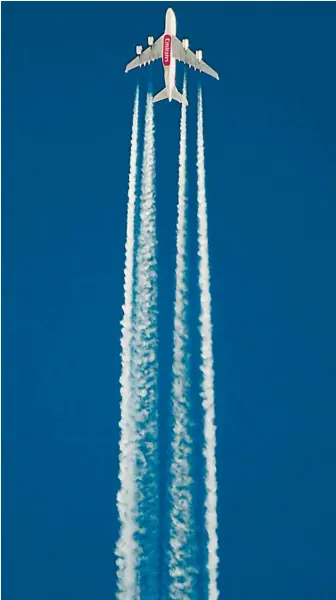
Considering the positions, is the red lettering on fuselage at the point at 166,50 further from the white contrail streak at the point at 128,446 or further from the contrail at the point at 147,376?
the white contrail streak at the point at 128,446

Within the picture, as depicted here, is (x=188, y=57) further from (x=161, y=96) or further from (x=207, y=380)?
(x=207, y=380)

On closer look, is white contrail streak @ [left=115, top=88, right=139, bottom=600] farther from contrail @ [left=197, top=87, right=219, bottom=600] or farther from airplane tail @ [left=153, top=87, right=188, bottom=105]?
contrail @ [left=197, top=87, right=219, bottom=600]

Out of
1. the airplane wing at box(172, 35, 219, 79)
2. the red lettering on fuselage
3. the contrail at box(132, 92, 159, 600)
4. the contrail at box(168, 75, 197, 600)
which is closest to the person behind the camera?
the contrail at box(168, 75, 197, 600)

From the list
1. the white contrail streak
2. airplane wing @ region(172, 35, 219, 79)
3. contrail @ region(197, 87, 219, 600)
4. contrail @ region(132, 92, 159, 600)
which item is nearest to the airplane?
airplane wing @ region(172, 35, 219, 79)

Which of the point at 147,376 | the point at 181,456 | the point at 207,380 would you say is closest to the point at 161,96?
the point at 147,376
